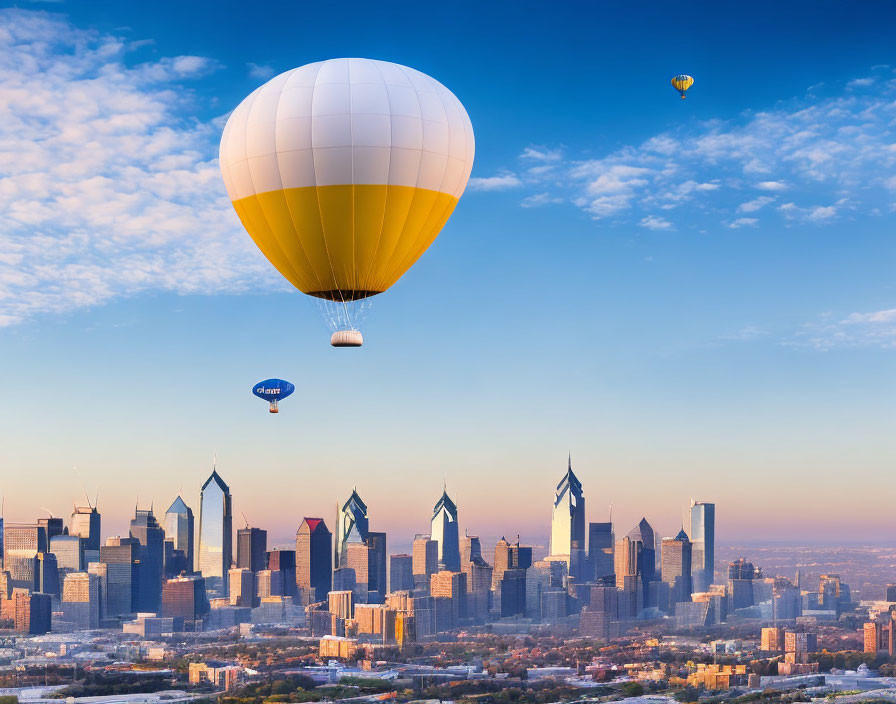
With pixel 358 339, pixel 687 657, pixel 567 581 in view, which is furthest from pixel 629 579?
pixel 358 339

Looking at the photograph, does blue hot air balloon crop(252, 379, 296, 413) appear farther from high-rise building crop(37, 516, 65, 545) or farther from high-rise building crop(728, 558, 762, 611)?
high-rise building crop(37, 516, 65, 545)

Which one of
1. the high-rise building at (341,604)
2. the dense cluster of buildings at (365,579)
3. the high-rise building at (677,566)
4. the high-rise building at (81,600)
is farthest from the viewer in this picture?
the high-rise building at (81,600)

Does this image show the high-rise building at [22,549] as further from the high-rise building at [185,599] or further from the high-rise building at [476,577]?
the high-rise building at [476,577]

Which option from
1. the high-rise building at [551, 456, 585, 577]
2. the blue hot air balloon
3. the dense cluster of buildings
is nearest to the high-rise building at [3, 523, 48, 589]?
the dense cluster of buildings

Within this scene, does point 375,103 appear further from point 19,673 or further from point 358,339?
point 19,673

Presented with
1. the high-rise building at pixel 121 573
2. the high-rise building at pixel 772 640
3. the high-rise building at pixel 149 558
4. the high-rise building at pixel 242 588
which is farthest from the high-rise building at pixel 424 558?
the high-rise building at pixel 772 640

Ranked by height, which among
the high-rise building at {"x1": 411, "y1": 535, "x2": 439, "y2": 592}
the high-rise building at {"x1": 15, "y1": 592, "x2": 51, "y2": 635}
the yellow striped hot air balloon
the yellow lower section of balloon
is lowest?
the high-rise building at {"x1": 15, "y1": 592, "x2": 51, "y2": 635}
